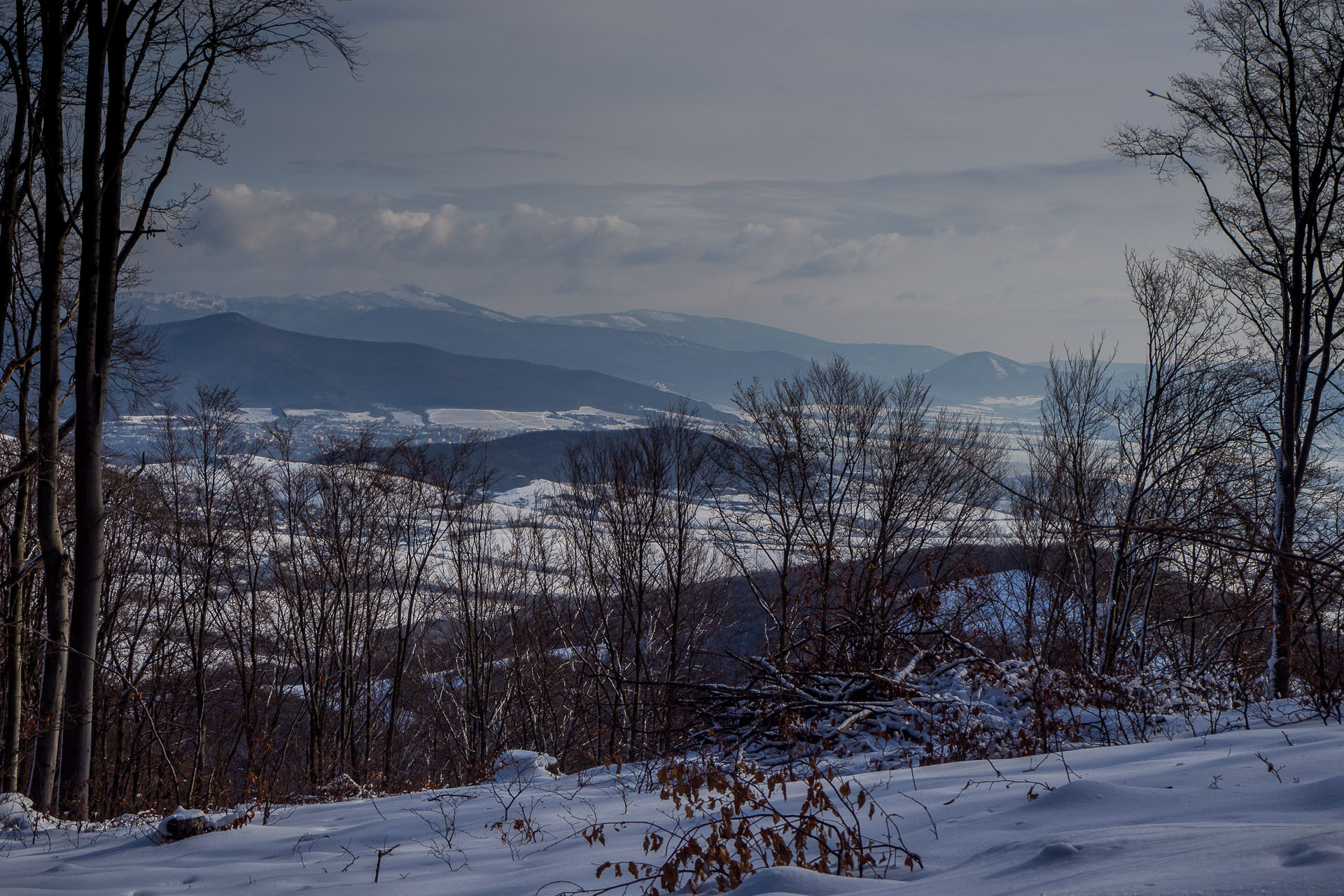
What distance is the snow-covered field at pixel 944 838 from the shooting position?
7.33ft

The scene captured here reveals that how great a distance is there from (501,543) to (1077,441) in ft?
86.3

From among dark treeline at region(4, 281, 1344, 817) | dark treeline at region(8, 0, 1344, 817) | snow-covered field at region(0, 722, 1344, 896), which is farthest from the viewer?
dark treeline at region(4, 281, 1344, 817)

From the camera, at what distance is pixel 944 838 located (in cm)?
321

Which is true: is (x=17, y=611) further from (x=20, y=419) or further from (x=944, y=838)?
(x=944, y=838)

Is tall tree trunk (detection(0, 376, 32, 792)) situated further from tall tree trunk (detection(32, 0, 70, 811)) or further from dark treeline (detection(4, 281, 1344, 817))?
tall tree trunk (detection(32, 0, 70, 811))

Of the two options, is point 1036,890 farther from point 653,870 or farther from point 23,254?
point 23,254

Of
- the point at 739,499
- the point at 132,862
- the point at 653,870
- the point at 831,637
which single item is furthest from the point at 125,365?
the point at 739,499

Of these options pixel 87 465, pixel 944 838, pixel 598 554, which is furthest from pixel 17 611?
pixel 598 554

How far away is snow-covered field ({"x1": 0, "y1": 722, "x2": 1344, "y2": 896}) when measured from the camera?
2.23m

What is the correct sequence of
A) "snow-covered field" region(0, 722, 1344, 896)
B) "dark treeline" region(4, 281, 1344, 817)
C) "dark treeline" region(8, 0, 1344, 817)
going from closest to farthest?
"snow-covered field" region(0, 722, 1344, 896) → "dark treeline" region(8, 0, 1344, 817) → "dark treeline" region(4, 281, 1344, 817)

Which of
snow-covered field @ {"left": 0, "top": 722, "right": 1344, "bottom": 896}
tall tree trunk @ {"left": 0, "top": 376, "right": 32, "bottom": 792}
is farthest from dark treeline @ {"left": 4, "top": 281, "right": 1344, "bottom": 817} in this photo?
snow-covered field @ {"left": 0, "top": 722, "right": 1344, "bottom": 896}

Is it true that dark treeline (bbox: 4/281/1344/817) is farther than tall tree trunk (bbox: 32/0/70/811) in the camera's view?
Yes

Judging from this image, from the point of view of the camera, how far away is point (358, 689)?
94.7 feet

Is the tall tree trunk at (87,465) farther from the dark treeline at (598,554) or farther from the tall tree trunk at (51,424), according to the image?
the dark treeline at (598,554)
